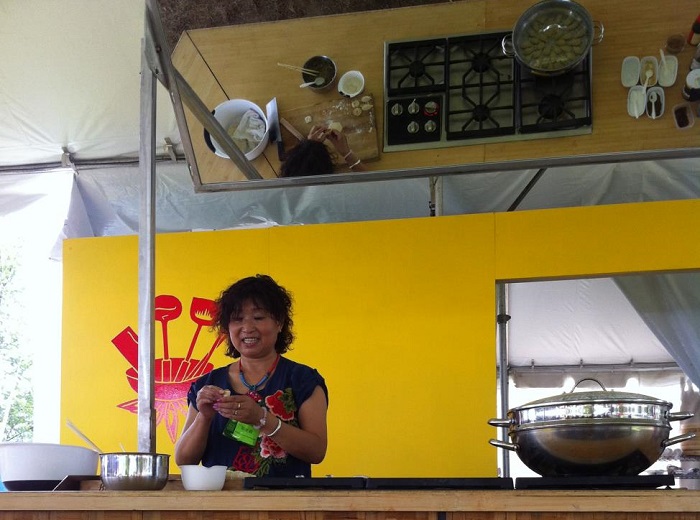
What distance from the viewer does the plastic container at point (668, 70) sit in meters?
2.67

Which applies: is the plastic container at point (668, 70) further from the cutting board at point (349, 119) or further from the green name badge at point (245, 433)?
the green name badge at point (245, 433)

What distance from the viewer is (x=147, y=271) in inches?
75.0

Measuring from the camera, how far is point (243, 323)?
264cm

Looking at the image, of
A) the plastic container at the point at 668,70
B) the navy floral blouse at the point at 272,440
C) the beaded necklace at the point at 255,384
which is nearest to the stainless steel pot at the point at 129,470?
the navy floral blouse at the point at 272,440

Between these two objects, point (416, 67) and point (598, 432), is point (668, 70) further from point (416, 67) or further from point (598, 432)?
point (598, 432)

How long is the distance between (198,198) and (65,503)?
3.80m

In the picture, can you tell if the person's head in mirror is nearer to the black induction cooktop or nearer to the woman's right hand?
the woman's right hand

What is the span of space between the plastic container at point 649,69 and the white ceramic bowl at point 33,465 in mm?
2019

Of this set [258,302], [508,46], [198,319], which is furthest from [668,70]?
[198,319]

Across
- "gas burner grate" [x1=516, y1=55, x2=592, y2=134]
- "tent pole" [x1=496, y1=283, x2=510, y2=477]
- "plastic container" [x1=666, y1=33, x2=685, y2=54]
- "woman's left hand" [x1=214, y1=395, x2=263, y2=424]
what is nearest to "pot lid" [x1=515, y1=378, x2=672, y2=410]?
"woman's left hand" [x1=214, y1=395, x2=263, y2=424]

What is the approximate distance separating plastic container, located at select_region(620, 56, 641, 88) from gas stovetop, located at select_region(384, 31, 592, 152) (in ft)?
0.37

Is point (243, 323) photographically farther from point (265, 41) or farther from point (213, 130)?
point (265, 41)

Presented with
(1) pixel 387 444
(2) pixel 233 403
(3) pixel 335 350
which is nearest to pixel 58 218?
(3) pixel 335 350

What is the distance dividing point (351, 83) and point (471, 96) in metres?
0.44
